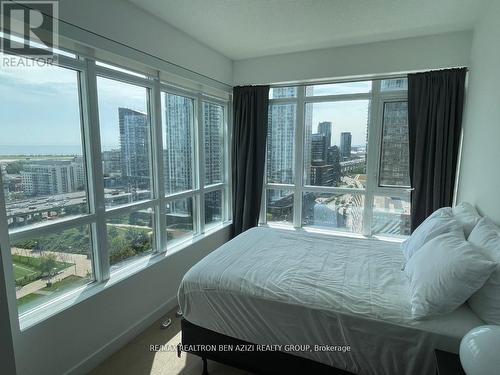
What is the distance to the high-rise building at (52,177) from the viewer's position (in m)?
1.70

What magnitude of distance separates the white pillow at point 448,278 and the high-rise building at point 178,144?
233cm

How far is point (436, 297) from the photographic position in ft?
4.49

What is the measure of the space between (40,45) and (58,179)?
839mm

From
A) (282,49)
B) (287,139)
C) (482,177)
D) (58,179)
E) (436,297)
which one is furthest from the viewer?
(287,139)

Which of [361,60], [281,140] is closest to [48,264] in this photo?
[281,140]

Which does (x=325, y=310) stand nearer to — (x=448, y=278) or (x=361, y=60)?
(x=448, y=278)

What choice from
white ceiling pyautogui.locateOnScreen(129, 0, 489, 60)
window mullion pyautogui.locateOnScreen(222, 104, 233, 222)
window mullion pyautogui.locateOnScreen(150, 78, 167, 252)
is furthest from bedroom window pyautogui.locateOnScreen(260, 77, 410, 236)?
window mullion pyautogui.locateOnScreen(150, 78, 167, 252)

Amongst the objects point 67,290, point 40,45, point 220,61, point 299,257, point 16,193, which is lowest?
point 67,290

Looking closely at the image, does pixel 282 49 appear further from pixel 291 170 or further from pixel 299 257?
pixel 299 257

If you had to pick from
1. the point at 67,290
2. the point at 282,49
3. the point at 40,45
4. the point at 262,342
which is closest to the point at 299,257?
the point at 262,342

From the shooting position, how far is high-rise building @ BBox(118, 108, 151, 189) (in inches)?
92.4

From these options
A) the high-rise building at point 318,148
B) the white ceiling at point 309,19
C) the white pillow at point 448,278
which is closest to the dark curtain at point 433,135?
the white ceiling at point 309,19

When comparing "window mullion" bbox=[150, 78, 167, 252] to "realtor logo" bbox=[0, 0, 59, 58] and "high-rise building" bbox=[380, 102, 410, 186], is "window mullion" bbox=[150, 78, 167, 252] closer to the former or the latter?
"realtor logo" bbox=[0, 0, 59, 58]

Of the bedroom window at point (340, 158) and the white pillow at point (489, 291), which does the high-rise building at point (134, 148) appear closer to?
the bedroom window at point (340, 158)
